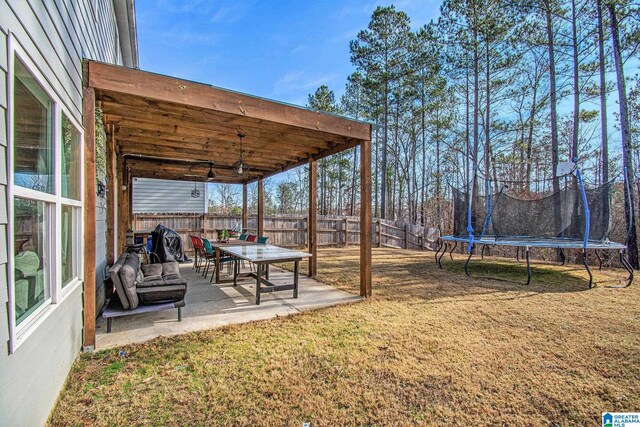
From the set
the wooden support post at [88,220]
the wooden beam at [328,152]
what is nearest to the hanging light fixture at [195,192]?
the wooden beam at [328,152]

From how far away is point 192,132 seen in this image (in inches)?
187

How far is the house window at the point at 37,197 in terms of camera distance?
1395 mm

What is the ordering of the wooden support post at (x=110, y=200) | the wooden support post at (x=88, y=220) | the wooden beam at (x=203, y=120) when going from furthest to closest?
the wooden support post at (x=110, y=200) → the wooden beam at (x=203, y=120) → the wooden support post at (x=88, y=220)

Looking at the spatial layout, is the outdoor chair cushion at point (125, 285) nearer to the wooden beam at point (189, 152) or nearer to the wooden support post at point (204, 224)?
the wooden beam at point (189, 152)

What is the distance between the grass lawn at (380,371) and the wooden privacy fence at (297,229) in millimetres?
7781

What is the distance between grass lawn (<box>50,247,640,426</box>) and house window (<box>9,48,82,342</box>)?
0.83m

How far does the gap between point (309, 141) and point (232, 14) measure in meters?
6.26

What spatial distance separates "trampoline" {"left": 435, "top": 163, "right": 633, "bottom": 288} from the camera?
597 cm

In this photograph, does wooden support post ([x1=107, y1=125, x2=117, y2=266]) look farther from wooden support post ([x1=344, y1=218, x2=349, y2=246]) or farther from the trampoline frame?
wooden support post ([x1=344, y1=218, x2=349, y2=246])

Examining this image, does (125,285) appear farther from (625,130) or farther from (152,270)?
(625,130)

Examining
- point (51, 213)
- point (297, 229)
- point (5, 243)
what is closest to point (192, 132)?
point (51, 213)

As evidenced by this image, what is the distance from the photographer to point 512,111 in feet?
41.3

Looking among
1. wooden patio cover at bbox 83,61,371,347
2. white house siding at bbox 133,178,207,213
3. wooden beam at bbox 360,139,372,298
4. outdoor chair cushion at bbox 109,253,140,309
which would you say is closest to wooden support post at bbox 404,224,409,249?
wooden patio cover at bbox 83,61,371,347

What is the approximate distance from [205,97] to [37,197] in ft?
6.81
